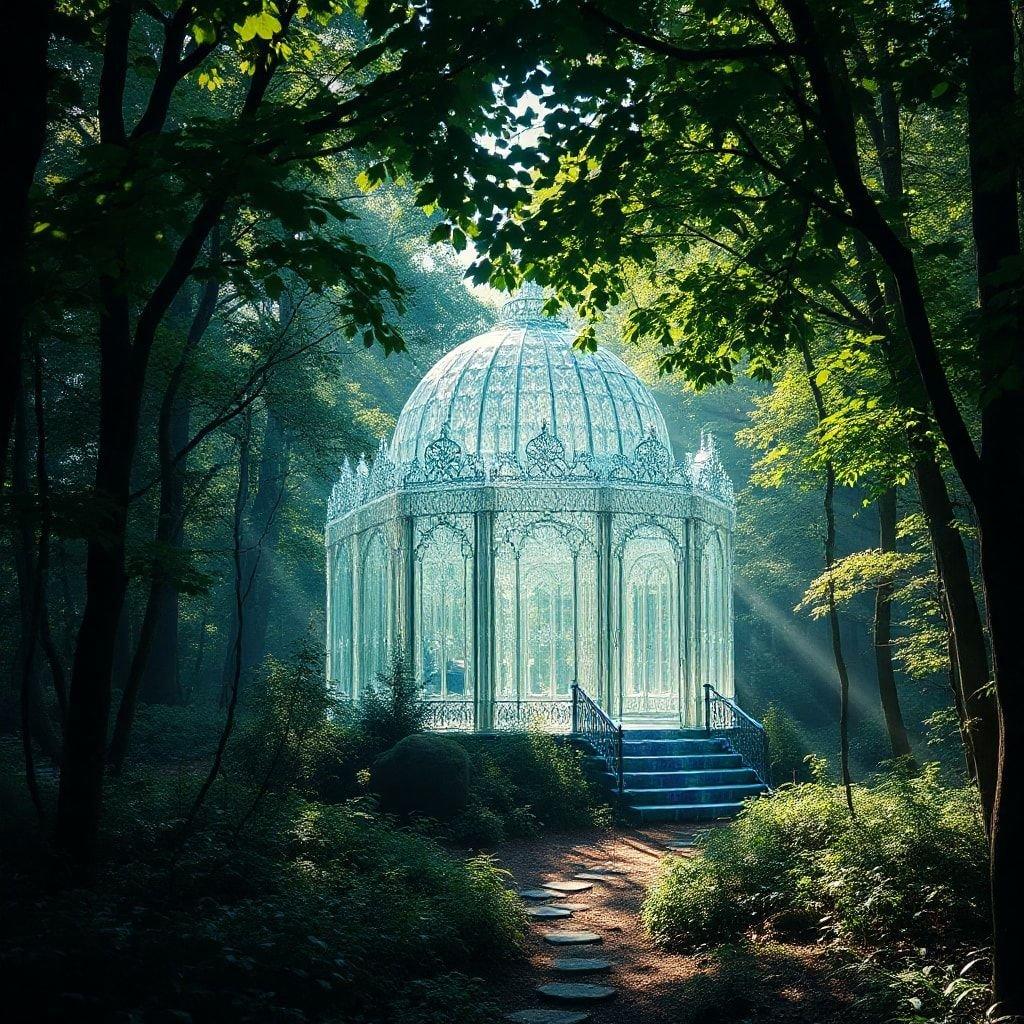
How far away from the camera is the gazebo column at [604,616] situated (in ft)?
59.2

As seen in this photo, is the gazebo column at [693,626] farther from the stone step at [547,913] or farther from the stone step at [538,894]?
the stone step at [547,913]

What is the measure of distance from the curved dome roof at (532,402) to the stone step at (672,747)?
4.74m

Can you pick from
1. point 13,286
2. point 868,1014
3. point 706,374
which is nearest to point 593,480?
point 706,374

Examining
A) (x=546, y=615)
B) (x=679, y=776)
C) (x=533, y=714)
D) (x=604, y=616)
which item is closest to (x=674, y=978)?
(x=679, y=776)

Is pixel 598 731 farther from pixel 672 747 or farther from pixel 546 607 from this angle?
pixel 546 607

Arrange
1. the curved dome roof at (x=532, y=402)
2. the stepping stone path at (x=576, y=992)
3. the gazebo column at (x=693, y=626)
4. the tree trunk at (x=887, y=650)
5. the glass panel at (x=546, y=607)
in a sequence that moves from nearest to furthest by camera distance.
→ 1. the stepping stone path at (x=576, y=992)
2. the tree trunk at (x=887, y=650)
3. the gazebo column at (x=693, y=626)
4. the curved dome roof at (x=532, y=402)
5. the glass panel at (x=546, y=607)

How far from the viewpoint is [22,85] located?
4.42 m

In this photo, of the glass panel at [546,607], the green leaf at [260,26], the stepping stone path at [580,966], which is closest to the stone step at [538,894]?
the stepping stone path at [580,966]

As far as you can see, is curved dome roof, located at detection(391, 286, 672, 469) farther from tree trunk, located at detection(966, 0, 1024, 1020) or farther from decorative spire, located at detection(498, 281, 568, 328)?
tree trunk, located at detection(966, 0, 1024, 1020)

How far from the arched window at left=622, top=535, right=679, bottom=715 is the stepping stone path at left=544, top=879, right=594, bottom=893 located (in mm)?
9048

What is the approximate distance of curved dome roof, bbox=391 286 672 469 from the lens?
19.4 metres

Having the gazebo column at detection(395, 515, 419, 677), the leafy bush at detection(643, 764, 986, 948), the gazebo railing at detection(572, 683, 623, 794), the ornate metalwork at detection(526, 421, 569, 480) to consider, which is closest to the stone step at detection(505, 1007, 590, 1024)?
the leafy bush at detection(643, 764, 986, 948)

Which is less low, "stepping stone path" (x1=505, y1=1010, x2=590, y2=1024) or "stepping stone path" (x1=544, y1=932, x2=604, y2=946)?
"stepping stone path" (x1=505, y1=1010, x2=590, y2=1024)

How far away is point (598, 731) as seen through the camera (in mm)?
17078
